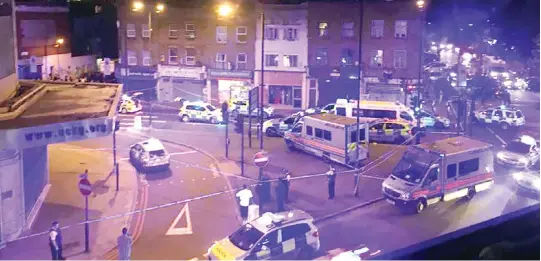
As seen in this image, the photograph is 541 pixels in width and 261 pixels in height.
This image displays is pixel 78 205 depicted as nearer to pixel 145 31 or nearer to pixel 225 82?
pixel 225 82

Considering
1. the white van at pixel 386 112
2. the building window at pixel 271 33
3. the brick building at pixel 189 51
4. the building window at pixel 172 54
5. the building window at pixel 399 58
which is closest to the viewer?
the white van at pixel 386 112

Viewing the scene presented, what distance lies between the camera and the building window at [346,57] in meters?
28.4

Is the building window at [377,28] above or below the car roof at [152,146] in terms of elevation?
above

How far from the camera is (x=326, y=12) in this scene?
28.3 metres

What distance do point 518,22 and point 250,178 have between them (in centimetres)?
896

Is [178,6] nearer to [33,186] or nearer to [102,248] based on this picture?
[33,186]

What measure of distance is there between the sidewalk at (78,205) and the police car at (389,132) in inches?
294

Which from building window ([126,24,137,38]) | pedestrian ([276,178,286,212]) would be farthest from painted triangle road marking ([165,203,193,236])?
building window ([126,24,137,38])

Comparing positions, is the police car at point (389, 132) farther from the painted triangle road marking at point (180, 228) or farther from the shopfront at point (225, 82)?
the shopfront at point (225, 82)

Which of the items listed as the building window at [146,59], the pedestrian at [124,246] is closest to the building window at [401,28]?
the building window at [146,59]

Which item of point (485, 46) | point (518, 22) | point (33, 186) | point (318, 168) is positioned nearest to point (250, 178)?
point (318, 168)

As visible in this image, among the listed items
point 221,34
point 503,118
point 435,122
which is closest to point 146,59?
point 221,34

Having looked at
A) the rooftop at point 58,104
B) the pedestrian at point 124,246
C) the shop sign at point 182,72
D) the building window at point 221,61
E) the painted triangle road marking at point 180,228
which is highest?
the building window at point 221,61

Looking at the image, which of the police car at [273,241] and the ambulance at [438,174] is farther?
the ambulance at [438,174]
